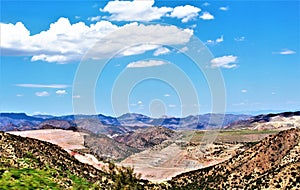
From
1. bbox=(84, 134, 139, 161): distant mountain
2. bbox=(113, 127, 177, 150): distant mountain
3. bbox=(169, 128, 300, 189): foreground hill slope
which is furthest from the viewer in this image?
bbox=(113, 127, 177, 150): distant mountain

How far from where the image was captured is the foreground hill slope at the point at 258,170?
53831 millimetres

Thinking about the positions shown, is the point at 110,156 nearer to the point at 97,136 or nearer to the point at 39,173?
the point at 97,136

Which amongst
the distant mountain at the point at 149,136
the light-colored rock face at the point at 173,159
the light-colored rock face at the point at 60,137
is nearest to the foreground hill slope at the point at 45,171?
the light-colored rock face at the point at 173,159

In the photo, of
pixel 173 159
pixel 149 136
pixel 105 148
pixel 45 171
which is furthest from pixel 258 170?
pixel 149 136

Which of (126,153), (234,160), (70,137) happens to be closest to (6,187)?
(234,160)

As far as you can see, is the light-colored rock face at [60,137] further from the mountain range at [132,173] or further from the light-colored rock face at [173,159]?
the mountain range at [132,173]

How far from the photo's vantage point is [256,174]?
61.1m

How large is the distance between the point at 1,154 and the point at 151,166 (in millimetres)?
40821

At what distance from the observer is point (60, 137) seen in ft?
302

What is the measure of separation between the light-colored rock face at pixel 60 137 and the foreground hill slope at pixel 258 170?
26.2m

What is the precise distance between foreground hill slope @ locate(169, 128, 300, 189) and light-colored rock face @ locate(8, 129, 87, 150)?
26241 mm

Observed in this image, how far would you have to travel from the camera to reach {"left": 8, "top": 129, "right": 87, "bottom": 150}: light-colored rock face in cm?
8600

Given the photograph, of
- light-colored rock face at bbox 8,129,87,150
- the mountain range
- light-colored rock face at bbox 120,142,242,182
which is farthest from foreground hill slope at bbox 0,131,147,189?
light-colored rock face at bbox 8,129,87,150

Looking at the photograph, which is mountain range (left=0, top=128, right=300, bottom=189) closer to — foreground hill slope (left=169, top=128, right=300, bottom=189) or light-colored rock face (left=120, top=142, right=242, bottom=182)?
foreground hill slope (left=169, top=128, right=300, bottom=189)
